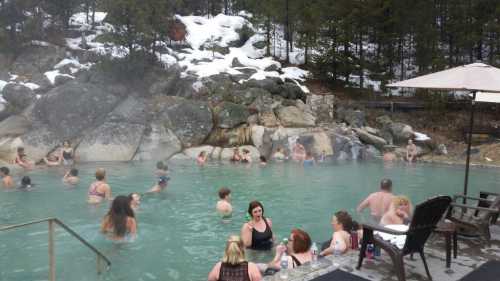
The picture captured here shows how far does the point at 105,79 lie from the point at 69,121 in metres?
3.77

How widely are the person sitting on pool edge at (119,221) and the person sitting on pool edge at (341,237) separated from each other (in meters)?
3.14

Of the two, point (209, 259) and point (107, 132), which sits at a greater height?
point (107, 132)

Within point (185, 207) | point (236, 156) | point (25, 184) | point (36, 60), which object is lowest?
point (185, 207)

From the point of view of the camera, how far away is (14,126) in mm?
17344

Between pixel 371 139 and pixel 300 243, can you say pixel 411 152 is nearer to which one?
pixel 371 139

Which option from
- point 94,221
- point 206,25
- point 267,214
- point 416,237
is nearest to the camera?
point 416,237

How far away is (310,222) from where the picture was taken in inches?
345

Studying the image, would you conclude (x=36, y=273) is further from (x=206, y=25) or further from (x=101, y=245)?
(x=206, y=25)

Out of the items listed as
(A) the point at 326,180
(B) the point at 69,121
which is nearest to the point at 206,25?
(B) the point at 69,121

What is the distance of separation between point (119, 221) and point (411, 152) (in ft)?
47.8

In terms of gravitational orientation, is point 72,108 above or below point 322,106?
below

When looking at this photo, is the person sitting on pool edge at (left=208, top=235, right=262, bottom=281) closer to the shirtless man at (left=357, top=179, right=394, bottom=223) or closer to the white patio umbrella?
the white patio umbrella

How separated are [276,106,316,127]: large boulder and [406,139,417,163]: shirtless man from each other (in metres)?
4.36

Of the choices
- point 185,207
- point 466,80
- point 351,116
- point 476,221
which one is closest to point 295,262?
point 476,221
